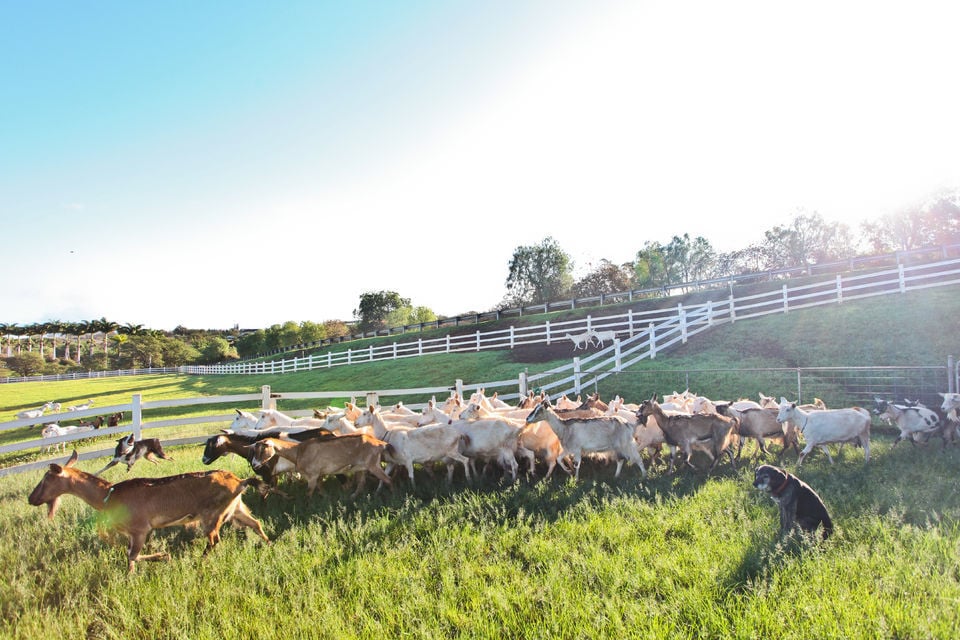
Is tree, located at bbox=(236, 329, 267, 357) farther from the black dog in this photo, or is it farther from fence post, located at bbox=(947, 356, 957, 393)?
the black dog

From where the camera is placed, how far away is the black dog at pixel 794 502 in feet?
15.3

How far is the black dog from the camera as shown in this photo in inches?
184

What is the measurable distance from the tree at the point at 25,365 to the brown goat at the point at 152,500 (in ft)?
397

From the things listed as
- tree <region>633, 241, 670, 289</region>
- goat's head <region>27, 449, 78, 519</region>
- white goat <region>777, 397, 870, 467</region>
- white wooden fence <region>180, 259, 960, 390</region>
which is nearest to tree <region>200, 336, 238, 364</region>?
white wooden fence <region>180, 259, 960, 390</region>

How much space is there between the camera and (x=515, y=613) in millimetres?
3664

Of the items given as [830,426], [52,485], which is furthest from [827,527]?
[52,485]

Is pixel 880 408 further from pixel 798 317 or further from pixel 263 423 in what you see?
pixel 263 423

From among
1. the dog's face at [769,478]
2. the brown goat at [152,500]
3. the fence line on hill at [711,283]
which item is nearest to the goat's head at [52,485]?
the brown goat at [152,500]

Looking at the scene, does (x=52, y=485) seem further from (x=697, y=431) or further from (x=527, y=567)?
(x=697, y=431)

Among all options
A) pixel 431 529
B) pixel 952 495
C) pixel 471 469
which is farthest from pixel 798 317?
pixel 431 529

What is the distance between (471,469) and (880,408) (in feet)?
27.4

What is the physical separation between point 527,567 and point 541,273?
209 feet

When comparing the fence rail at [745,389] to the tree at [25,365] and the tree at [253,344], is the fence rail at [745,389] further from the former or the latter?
the tree at [25,365]

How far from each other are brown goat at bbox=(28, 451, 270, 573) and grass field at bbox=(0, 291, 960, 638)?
0.99 ft
